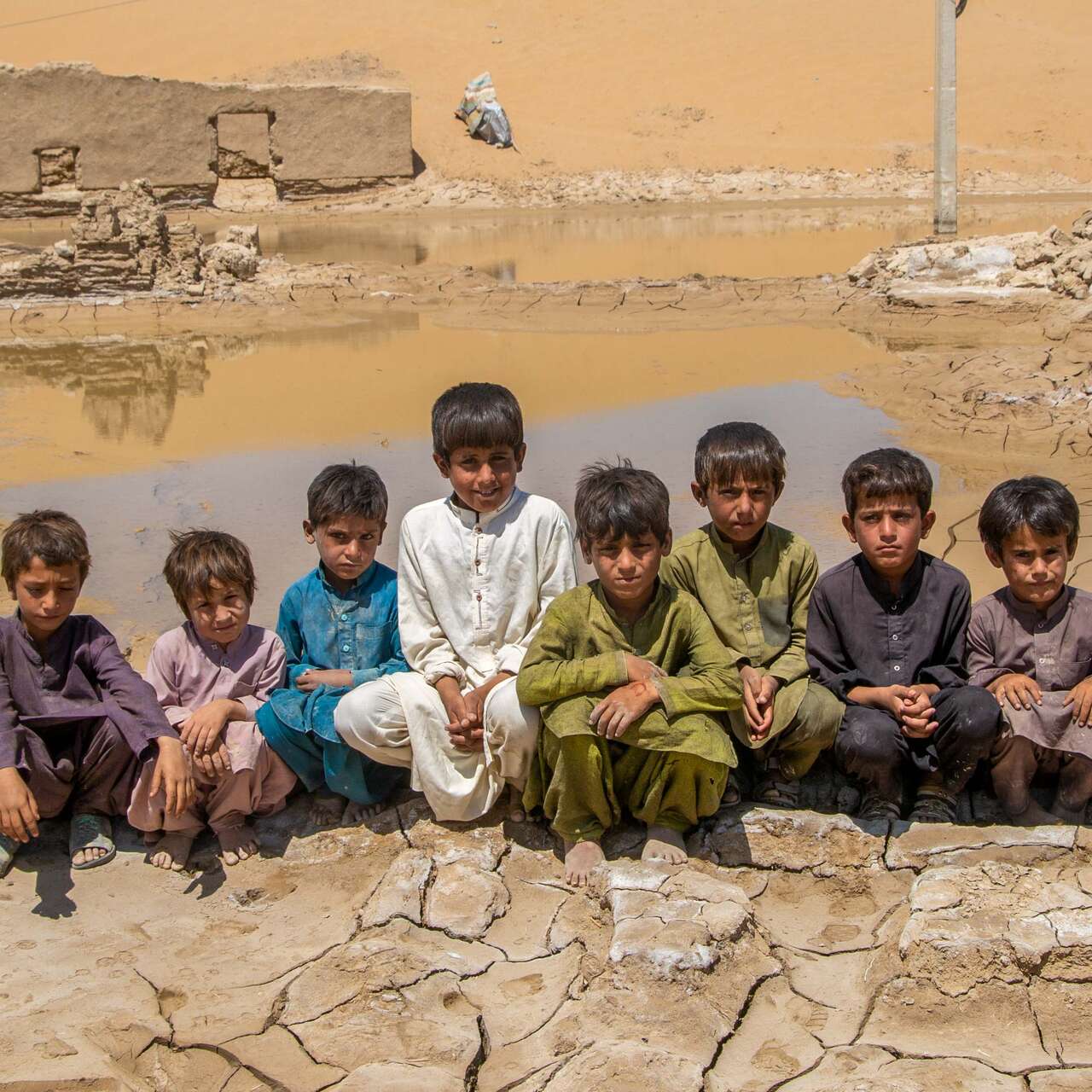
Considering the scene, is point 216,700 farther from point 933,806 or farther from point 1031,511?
point 1031,511

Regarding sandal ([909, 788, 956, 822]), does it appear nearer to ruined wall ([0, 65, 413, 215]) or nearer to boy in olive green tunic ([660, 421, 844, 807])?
boy in olive green tunic ([660, 421, 844, 807])

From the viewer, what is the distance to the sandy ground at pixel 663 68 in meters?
24.7

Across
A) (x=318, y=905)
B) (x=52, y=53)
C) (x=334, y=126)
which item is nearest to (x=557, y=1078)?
(x=318, y=905)

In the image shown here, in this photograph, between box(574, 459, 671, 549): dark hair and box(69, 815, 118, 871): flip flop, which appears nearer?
box(574, 459, 671, 549): dark hair

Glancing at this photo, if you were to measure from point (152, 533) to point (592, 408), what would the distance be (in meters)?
2.90

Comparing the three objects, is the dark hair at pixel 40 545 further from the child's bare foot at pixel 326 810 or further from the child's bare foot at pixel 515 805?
the child's bare foot at pixel 515 805

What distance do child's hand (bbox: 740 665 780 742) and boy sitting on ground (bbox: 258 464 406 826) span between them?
34.1 inches

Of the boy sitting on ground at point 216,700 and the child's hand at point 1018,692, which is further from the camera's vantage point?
the boy sitting on ground at point 216,700

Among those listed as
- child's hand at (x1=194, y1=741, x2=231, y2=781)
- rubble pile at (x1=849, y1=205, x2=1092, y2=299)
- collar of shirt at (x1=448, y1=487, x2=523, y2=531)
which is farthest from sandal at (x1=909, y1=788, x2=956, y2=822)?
rubble pile at (x1=849, y1=205, x2=1092, y2=299)

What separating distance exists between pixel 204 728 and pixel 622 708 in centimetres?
99

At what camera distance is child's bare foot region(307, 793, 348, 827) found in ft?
9.96

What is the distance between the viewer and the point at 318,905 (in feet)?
8.96

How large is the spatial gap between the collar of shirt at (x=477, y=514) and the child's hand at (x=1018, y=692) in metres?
1.22

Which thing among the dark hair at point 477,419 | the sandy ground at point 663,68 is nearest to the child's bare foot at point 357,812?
the dark hair at point 477,419
